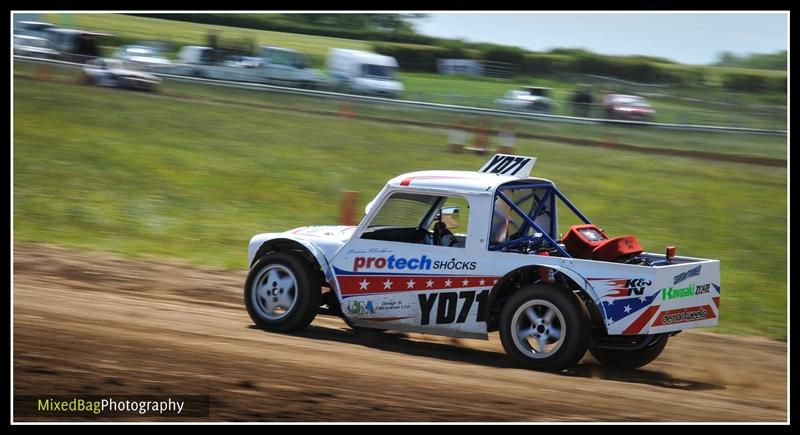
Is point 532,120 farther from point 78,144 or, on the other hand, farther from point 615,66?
point 78,144

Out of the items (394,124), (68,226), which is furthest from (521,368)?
(394,124)

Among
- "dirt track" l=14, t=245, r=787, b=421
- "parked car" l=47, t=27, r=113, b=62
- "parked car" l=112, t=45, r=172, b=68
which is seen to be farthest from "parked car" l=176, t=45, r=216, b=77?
"dirt track" l=14, t=245, r=787, b=421

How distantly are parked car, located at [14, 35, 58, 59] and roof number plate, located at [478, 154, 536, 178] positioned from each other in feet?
A: 77.7

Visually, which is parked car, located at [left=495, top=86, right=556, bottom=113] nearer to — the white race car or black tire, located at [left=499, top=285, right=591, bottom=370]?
the white race car

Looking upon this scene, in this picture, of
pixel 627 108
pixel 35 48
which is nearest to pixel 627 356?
pixel 627 108

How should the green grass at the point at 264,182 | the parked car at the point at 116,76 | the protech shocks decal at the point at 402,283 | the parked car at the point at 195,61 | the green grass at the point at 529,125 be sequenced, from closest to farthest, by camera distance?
the protech shocks decal at the point at 402,283 < the green grass at the point at 264,182 < the green grass at the point at 529,125 < the parked car at the point at 116,76 < the parked car at the point at 195,61

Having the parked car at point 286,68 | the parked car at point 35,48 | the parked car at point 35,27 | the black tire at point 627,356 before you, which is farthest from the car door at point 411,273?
the parked car at point 35,27

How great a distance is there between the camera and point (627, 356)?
379 inches

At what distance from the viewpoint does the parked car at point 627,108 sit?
29453 mm

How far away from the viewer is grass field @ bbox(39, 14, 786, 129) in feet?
98.6

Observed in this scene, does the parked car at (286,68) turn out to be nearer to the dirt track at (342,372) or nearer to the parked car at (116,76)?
the parked car at (116,76)

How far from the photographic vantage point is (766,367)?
10.4 m

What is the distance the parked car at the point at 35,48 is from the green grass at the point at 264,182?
8.88 feet

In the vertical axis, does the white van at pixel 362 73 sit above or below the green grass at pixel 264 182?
above
